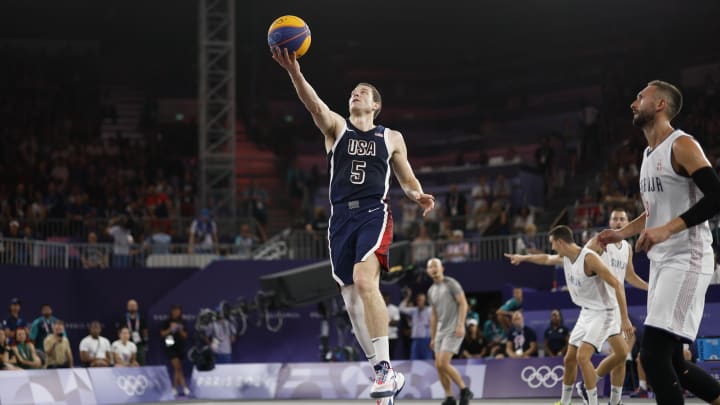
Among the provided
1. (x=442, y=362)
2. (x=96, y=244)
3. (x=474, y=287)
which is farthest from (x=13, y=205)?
(x=442, y=362)

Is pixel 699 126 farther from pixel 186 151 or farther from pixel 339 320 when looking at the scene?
pixel 186 151

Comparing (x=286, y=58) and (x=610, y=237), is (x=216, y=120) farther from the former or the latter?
(x=610, y=237)

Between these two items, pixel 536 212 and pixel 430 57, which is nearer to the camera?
pixel 536 212

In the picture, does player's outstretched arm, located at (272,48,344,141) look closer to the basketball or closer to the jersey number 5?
the basketball

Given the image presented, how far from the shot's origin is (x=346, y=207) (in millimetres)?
7895

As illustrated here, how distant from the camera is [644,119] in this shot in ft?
21.7

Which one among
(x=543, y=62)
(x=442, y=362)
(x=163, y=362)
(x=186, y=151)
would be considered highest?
(x=543, y=62)

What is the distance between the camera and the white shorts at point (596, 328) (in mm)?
10531

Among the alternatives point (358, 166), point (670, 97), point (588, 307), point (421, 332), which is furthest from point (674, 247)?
point (421, 332)

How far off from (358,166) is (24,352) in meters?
12.0

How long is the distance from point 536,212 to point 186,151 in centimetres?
1397

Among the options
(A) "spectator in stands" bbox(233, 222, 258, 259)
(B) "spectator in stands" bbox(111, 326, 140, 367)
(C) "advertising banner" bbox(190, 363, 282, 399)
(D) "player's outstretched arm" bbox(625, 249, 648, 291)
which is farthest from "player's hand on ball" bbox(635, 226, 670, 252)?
(A) "spectator in stands" bbox(233, 222, 258, 259)

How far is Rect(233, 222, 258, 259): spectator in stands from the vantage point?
80.7 ft

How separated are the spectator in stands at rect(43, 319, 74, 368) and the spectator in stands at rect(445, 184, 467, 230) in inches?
445
